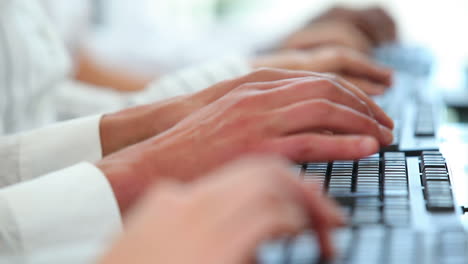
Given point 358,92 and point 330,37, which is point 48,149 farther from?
point 330,37

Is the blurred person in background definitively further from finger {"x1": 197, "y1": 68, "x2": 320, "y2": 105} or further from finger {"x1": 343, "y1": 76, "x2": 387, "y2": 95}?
finger {"x1": 197, "y1": 68, "x2": 320, "y2": 105}

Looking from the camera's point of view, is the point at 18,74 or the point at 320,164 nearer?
the point at 320,164

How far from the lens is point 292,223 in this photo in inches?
10.6

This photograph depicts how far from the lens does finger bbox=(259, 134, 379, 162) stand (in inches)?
18.5

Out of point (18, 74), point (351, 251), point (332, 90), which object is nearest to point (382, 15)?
point (18, 74)

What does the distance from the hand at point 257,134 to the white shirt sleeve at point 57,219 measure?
0.7 inches

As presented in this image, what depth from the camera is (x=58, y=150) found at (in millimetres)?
608

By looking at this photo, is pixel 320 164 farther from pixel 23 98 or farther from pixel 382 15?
pixel 382 15

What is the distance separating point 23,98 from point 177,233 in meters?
0.77

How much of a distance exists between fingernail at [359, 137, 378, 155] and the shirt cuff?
0.25m

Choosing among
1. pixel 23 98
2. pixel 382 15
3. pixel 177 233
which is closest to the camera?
pixel 177 233

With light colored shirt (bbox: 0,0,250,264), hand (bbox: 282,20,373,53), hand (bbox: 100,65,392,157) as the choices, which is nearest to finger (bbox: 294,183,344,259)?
light colored shirt (bbox: 0,0,250,264)

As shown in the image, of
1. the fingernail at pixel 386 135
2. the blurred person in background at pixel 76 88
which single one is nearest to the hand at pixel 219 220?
the fingernail at pixel 386 135

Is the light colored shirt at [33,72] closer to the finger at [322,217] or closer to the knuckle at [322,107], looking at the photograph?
the knuckle at [322,107]
